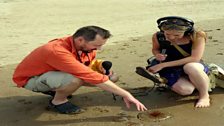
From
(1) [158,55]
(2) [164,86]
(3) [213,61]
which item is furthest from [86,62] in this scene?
(3) [213,61]

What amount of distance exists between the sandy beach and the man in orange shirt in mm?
283

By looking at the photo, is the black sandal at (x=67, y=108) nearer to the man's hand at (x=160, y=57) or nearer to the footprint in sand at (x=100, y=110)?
the footprint in sand at (x=100, y=110)

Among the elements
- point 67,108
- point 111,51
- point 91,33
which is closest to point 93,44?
point 91,33

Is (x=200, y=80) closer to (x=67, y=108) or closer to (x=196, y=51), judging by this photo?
(x=196, y=51)

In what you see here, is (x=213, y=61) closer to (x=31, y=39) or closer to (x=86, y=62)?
(x=86, y=62)

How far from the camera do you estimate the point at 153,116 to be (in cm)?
430

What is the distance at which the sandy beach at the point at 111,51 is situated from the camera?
14.1 feet

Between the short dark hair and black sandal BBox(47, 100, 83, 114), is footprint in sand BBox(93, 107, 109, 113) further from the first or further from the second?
the short dark hair

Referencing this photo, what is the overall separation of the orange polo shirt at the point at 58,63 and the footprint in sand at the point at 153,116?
636 millimetres

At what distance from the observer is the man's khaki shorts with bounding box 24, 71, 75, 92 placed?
13.7 feet

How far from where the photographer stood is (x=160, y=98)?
4801mm

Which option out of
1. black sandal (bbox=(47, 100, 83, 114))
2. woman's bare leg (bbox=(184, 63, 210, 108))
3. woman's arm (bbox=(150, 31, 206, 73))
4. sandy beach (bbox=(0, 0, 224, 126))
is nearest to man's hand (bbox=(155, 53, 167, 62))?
woman's arm (bbox=(150, 31, 206, 73))

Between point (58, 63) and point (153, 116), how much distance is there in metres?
1.09

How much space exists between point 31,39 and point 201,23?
387 centimetres
